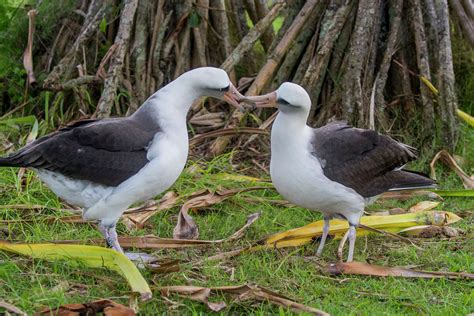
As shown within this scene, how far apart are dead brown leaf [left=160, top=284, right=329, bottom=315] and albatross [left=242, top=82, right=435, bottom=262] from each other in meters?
1.00

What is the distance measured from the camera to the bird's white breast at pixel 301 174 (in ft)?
18.7

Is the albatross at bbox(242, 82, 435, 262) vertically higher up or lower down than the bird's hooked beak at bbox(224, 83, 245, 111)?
lower down

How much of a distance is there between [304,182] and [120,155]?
4.25 ft

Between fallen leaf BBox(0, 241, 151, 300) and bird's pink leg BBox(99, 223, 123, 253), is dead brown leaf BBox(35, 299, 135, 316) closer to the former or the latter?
fallen leaf BBox(0, 241, 151, 300)

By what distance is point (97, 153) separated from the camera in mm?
5645

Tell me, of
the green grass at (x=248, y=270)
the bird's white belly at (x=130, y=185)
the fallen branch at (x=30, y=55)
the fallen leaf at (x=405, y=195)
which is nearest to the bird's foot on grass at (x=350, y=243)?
the green grass at (x=248, y=270)

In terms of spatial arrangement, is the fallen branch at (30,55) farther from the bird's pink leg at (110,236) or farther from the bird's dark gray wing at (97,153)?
the bird's pink leg at (110,236)

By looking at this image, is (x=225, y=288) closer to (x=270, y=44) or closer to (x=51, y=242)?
(x=51, y=242)

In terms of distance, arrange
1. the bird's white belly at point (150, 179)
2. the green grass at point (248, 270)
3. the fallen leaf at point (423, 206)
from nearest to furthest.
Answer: the green grass at point (248, 270) < the bird's white belly at point (150, 179) < the fallen leaf at point (423, 206)

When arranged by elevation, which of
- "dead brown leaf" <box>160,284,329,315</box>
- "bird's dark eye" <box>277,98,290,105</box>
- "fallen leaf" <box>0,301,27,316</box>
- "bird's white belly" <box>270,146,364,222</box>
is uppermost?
"bird's dark eye" <box>277,98,290,105</box>

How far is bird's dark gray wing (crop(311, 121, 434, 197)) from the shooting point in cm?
601

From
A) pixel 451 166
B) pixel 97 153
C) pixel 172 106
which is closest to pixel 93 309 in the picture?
pixel 97 153

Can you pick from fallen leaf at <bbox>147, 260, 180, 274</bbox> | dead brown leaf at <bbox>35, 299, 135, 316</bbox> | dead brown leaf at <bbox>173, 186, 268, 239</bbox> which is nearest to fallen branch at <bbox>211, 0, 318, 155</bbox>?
dead brown leaf at <bbox>173, 186, 268, 239</bbox>

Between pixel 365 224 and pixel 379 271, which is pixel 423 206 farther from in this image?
pixel 379 271
